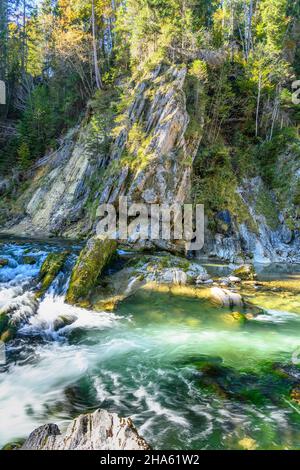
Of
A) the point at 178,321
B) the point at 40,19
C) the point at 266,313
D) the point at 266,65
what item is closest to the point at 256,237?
the point at 266,313

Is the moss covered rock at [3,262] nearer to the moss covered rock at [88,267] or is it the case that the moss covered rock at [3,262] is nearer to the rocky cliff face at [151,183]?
the moss covered rock at [88,267]

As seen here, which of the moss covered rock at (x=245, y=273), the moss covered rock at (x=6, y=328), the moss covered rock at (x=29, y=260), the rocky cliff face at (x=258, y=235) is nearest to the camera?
the moss covered rock at (x=6, y=328)

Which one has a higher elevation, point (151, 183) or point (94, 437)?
point (151, 183)

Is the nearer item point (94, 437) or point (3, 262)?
point (94, 437)

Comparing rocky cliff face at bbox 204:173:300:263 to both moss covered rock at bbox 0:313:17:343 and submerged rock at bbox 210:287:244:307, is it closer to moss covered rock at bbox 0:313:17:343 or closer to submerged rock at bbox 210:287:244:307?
submerged rock at bbox 210:287:244:307

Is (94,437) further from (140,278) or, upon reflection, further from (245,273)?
(245,273)

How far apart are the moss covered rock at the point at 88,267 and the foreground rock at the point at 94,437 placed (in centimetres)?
697

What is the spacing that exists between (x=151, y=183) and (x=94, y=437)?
14747mm

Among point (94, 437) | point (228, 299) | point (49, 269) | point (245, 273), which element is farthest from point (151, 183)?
point (94, 437)

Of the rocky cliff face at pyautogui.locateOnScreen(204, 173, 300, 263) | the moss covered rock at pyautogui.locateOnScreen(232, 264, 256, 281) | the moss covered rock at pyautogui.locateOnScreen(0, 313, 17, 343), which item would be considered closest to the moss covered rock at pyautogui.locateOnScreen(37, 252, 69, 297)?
the moss covered rock at pyautogui.locateOnScreen(0, 313, 17, 343)

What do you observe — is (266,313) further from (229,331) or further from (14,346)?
(14,346)

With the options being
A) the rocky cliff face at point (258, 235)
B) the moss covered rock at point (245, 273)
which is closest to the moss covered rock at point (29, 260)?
the moss covered rock at point (245, 273)

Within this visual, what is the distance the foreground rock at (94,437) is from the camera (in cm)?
308

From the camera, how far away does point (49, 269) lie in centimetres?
1154
